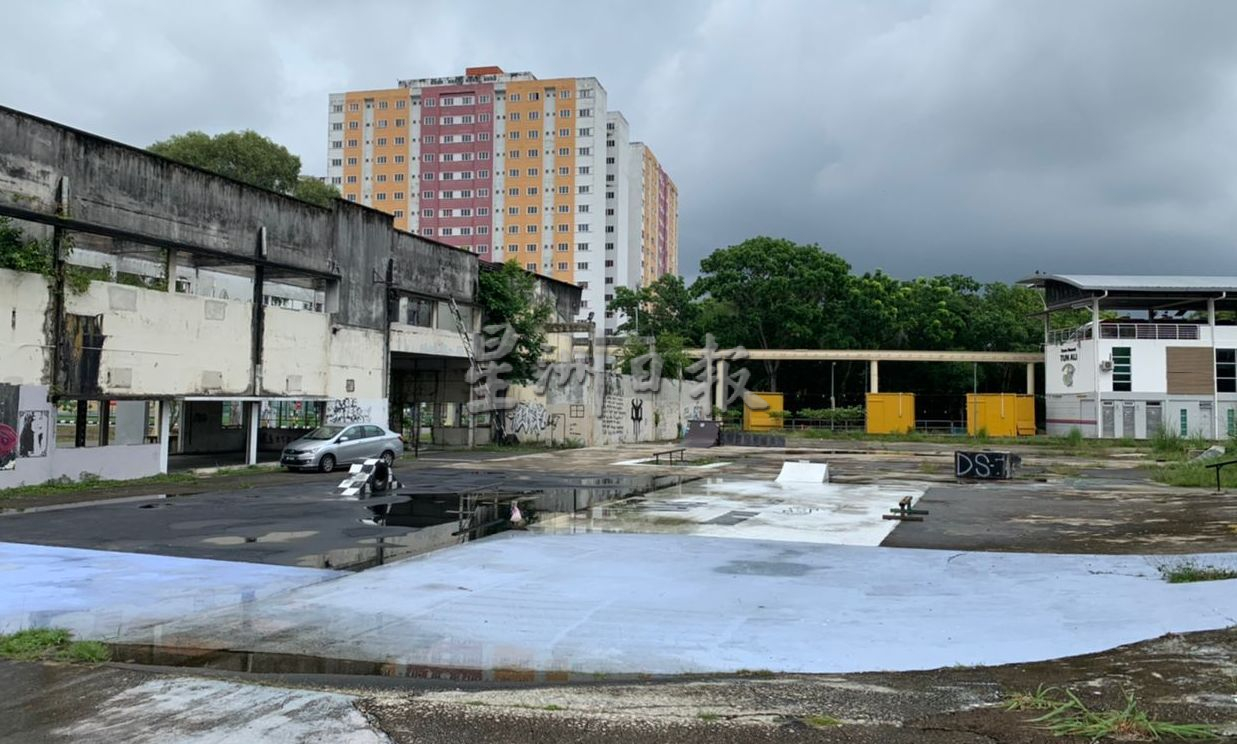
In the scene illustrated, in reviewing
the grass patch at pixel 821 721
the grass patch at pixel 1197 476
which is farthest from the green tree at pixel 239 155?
the grass patch at pixel 821 721

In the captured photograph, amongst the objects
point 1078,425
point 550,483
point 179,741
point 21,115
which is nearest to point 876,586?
point 179,741

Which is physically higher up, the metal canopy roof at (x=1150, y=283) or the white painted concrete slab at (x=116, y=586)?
the metal canopy roof at (x=1150, y=283)

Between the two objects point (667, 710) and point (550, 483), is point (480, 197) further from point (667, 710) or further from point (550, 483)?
point (667, 710)

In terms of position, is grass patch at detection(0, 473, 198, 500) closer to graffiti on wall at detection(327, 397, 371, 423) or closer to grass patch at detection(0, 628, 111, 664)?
graffiti on wall at detection(327, 397, 371, 423)

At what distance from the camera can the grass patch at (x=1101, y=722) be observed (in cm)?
422

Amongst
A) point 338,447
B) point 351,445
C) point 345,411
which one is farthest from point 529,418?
point 338,447

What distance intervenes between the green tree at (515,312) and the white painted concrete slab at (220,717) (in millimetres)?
32237

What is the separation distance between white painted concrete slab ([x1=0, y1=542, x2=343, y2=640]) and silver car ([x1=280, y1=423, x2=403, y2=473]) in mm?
12739

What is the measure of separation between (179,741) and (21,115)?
2011 centimetres

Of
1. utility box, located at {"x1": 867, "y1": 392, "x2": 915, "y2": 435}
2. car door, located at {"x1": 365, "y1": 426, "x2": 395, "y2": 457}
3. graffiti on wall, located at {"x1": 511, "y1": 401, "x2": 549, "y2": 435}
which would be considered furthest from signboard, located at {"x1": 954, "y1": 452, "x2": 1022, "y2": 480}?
utility box, located at {"x1": 867, "y1": 392, "x2": 915, "y2": 435}

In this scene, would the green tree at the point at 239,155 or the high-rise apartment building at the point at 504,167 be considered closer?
the green tree at the point at 239,155

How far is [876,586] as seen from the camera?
860cm

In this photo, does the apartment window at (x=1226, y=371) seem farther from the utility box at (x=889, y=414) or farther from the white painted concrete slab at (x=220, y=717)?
the white painted concrete slab at (x=220, y=717)

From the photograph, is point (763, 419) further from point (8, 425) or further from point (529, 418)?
point (8, 425)
